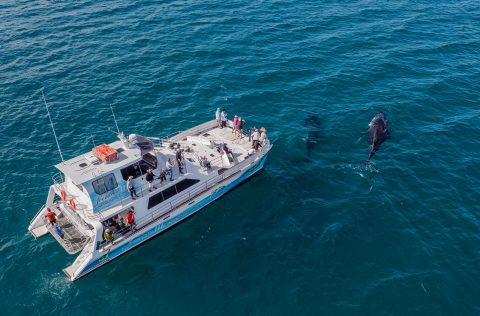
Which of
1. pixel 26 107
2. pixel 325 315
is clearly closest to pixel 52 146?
pixel 26 107

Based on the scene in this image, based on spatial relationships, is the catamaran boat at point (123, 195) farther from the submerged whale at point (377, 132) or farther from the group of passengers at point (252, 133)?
the submerged whale at point (377, 132)

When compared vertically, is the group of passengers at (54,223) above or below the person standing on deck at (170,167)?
below

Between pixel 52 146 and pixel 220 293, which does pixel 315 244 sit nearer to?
pixel 220 293

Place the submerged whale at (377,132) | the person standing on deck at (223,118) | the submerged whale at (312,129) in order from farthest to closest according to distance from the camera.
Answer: the submerged whale at (312,129) < the submerged whale at (377,132) < the person standing on deck at (223,118)

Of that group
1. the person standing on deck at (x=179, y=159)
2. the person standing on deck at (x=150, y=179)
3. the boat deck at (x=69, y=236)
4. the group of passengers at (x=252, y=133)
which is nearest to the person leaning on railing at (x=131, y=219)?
the person standing on deck at (x=150, y=179)

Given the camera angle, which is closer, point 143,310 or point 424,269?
point 143,310

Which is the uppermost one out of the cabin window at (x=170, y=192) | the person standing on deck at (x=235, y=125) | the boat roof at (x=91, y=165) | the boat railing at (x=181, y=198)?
the boat roof at (x=91, y=165)

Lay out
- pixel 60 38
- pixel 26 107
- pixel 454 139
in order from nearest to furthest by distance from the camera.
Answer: pixel 454 139 → pixel 26 107 → pixel 60 38
